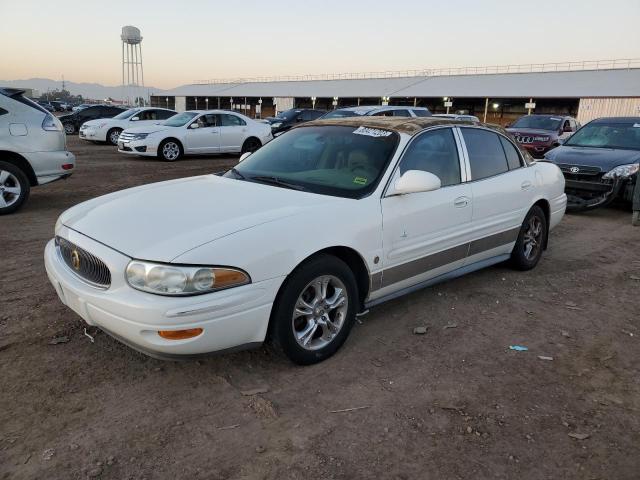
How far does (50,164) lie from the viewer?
7.33m

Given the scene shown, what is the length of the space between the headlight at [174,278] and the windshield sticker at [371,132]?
1.88 meters

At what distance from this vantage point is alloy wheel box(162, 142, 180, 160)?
14367mm

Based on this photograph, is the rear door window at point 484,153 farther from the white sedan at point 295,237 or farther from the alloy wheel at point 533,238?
the alloy wheel at point 533,238

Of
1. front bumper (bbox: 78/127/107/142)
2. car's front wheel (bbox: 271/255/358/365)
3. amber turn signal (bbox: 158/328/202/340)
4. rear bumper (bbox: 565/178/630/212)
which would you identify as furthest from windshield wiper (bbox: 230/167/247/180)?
front bumper (bbox: 78/127/107/142)

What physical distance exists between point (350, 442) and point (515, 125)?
1593 centimetres

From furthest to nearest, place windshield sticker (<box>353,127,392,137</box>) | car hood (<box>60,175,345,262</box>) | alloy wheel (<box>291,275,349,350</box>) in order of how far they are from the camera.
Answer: windshield sticker (<box>353,127,392,137</box>) < alloy wheel (<box>291,275,349,350</box>) < car hood (<box>60,175,345,262</box>)

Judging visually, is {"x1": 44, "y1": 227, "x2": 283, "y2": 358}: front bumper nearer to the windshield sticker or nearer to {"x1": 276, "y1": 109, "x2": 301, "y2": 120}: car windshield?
the windshield sticker

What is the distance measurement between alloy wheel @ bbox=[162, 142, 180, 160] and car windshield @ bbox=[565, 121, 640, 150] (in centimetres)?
1018

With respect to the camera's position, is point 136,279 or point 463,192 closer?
point 136,279

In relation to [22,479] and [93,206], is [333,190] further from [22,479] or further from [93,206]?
[22,479]

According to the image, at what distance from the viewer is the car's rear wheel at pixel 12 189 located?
708 cm

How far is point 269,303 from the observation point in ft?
9.65

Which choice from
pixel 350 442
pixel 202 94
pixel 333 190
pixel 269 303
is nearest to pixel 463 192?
pixel 333 190

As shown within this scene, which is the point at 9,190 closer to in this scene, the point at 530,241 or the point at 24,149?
the point at 24,149
